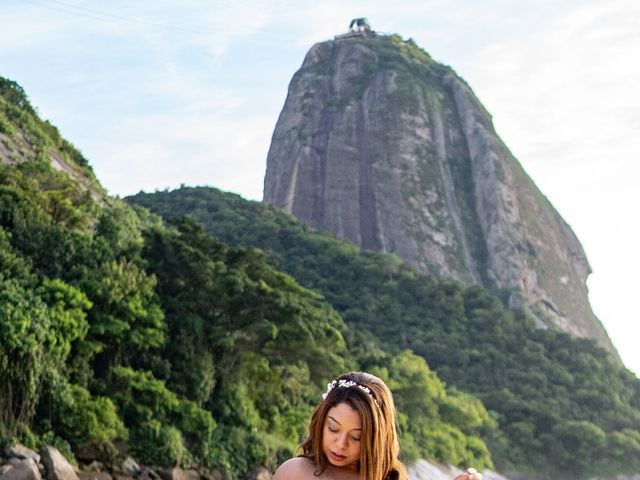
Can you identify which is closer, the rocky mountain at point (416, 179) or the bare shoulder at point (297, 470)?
the bare shoulder at point (297, 470)

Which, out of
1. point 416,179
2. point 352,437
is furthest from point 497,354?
point 352,437

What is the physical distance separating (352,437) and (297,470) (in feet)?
0.70

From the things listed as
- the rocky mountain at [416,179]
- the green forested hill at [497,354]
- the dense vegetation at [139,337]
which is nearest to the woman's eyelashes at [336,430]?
the dense vegetation at [139,337]

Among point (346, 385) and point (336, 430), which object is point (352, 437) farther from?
point (346, 385)

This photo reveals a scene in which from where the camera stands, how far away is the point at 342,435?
14.1ft

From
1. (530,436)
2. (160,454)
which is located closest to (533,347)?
(530,436)

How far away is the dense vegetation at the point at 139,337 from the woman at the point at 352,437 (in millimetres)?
24025

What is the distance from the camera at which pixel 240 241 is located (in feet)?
272

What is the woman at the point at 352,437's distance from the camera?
429 centimetres

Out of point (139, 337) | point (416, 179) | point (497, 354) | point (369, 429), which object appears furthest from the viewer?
point (416, 179)

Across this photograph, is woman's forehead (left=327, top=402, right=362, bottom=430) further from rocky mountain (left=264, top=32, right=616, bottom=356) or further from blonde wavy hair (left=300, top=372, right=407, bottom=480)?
rocky mountain (left=264, top=32, right=616, bottom=356)

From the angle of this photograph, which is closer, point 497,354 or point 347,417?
point 347,417

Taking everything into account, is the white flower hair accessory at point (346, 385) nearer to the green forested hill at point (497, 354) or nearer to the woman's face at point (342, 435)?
the woman's face at point (342, 435)

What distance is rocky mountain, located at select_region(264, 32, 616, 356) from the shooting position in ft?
352
